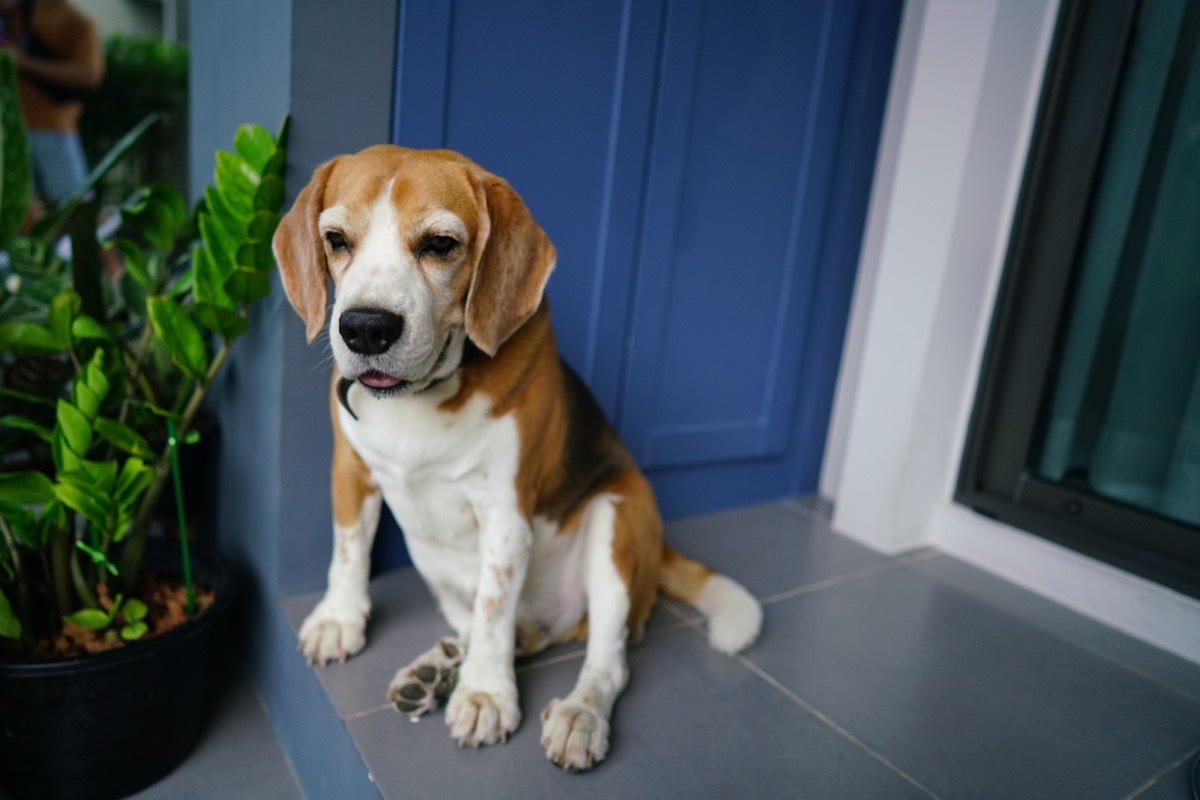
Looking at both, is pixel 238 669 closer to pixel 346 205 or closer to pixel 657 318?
pixel 346 205

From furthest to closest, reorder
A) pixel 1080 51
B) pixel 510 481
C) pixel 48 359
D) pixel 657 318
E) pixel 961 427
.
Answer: pixel 961 427 → pixel 657 318 → pixel 1080 51 → pixel 48 359 → pixel 510 481

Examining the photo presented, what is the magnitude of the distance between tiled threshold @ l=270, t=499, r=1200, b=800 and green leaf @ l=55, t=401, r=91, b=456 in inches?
22.7

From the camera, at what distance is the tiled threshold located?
1314 millimetres

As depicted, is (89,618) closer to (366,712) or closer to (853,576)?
(366,712)

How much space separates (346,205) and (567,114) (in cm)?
81

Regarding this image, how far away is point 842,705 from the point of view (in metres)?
1.55

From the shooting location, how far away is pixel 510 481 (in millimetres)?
1405

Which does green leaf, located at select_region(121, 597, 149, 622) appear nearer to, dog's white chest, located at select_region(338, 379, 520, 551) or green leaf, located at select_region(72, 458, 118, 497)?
green leaf, located at select_region(72, 458, 118, 497)

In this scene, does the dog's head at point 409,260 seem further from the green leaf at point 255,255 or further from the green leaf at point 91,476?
the green leaf at point 91,476

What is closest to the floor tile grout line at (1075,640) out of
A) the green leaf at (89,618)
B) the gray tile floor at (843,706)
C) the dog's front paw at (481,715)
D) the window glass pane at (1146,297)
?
the gray tile floor at (843,706)

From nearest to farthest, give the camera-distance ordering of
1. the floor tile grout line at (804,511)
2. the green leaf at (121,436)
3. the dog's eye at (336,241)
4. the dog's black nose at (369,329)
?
the dog's black nose at (369,329) < the dog's eye at (336,241) < the green leaf at (121,436) < the floor tile grout line at (804,511)

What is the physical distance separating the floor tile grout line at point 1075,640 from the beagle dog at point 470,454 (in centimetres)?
78

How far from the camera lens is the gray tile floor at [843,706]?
1.31 m

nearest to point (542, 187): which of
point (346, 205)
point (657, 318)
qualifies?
point (657, 318)
